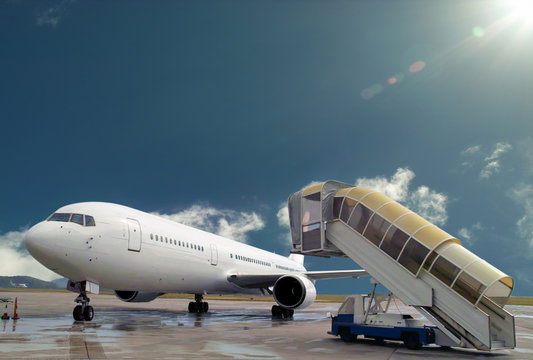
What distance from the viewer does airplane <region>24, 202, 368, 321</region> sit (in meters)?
12.4

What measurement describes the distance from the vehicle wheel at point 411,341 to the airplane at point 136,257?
770 cm

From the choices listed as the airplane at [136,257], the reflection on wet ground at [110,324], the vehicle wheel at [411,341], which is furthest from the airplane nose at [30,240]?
the vehicle wheel at [411,341]

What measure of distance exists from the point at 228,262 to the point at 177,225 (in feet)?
12.7

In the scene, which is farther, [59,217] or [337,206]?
[59,217]

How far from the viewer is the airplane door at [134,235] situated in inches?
553

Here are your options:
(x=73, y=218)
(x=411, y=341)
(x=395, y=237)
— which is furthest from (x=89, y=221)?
(x=411, y=341)

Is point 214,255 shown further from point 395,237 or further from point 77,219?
point 395,237

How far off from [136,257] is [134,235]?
748 mm

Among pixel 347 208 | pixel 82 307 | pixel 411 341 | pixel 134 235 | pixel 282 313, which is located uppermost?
pixel 347 208

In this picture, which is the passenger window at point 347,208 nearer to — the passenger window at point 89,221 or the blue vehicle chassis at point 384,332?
the blue vehicle chassis at point 384,332

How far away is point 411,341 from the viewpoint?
9.33 meters

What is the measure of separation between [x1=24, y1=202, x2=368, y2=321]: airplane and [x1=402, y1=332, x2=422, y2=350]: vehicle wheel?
7.70m

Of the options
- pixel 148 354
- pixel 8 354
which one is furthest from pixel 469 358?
pixel 8 354

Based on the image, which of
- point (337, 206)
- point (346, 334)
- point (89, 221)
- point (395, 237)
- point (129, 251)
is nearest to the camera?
point (395, 237)
